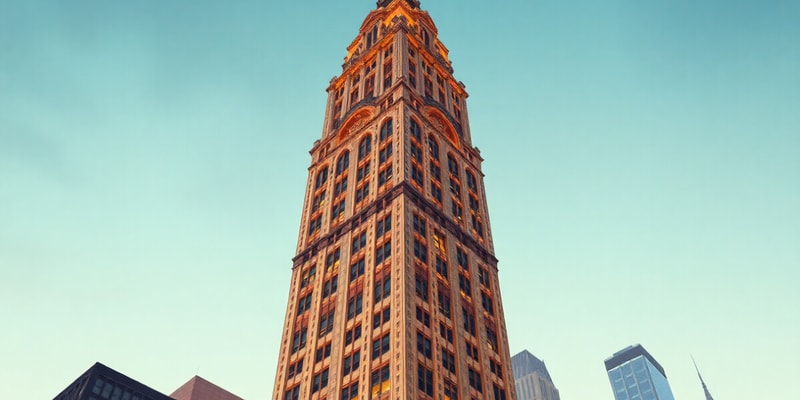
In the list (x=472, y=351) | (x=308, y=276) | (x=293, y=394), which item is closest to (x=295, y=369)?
(x=293, y=394)

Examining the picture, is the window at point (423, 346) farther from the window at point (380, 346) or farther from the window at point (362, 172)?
the window at point (362, 172)

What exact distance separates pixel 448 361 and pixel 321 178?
4430 cm

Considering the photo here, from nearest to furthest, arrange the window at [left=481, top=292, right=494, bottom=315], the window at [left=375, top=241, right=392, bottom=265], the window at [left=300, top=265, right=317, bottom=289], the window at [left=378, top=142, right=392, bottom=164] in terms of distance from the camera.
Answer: the window at [left=375, top=241, right=392, bottom=265], the window at [left=481, top=292, right=494, bottom=315], the window at [left=300, top=265, right=317, bottom=289], the window at [left=378, top=142, right=392, bottom=164]

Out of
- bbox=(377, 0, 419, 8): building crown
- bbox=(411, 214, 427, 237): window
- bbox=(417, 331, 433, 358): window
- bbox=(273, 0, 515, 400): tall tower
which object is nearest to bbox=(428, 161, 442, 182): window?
bbox=(273, 0, 515, 400): tall tower

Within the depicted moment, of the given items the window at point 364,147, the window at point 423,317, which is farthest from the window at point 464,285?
the window at point 364,147

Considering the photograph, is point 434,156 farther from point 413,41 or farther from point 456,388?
point 456,388

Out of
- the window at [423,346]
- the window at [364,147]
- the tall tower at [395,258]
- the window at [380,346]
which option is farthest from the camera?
the window at [364,147]

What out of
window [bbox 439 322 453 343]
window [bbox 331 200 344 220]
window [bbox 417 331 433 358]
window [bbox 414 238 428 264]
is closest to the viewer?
window [bbox 417 331 433 358]

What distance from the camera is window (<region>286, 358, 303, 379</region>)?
7137 cm

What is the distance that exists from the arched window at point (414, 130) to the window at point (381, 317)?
106 ft

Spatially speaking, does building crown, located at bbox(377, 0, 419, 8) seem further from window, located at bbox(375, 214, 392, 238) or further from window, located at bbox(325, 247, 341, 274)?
window, located at bbox(325, 247, 341, 274)

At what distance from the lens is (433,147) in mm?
95812

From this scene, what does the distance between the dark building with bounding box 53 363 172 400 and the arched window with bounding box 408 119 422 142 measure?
5140 centimetres

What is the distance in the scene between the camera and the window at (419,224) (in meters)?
77.1
